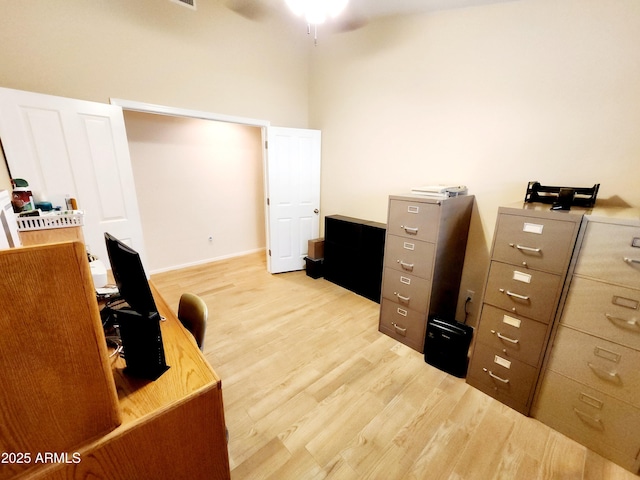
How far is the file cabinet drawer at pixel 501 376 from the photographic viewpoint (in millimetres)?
1640

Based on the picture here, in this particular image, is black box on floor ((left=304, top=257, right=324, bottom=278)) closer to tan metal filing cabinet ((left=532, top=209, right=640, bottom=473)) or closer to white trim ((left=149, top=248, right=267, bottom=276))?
white trim ((left=149, top=248, right=267, bottom=276))

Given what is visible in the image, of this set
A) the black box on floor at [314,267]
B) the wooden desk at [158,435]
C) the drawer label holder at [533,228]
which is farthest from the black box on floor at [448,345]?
the black box on floor at [314,267]

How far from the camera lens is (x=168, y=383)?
917 mm

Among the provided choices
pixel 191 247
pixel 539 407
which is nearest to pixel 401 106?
pixel 539 407

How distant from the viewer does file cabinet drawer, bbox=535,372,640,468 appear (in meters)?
1.35

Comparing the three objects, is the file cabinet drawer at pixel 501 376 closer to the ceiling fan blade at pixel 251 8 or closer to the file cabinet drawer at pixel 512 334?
the file cabinet drawer at pixel 512 334

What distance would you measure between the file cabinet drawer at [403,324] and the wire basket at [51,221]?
7.50ft

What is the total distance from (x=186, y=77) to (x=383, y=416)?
3.49 m

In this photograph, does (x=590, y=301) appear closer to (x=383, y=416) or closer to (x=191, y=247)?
(x=383, y=416)

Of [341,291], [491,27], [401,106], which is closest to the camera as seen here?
[491,27]

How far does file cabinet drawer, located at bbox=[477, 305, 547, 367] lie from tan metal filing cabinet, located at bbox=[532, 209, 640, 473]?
0.07m

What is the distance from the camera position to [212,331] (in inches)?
95.7

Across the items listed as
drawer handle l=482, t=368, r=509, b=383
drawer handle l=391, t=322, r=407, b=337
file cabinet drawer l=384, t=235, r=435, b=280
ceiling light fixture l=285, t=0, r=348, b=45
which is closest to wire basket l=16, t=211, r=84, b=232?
ceiling light fixture l=285, t=0, r=348, b=45

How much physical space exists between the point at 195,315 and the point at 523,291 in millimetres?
1898
